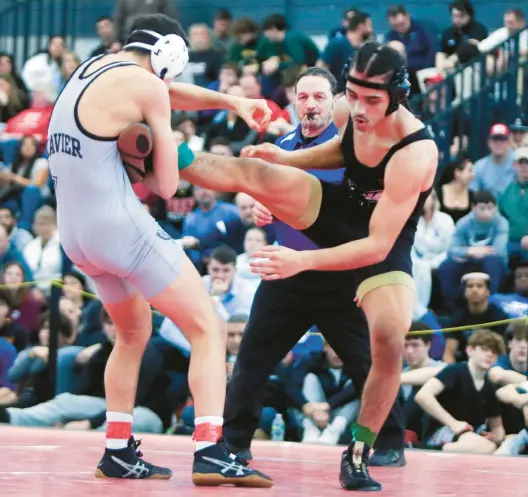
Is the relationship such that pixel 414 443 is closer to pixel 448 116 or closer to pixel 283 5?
pixel 448 116

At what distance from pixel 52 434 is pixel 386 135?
335cm

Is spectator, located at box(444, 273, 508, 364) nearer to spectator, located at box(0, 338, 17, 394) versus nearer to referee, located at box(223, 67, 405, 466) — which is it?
referee, located at box(223, 67, 405, 466)

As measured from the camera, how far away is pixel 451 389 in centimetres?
807

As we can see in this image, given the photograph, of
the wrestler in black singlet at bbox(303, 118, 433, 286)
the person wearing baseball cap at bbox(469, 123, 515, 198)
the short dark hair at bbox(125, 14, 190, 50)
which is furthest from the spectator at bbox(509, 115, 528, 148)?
the short dark hair at bbox(125, 14, 190, 50)

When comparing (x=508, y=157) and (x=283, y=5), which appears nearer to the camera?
(x=508, y=157)

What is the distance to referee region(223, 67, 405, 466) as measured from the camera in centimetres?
673

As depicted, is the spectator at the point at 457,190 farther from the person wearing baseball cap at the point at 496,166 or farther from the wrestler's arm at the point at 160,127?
the wrestler's arm at the point at 160,127

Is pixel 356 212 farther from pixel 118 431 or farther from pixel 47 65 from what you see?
pixel 47 65

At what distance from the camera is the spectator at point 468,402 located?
26.0ft

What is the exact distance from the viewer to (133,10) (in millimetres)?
12891

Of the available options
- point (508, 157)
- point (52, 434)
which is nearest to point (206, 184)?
point (52, 434)

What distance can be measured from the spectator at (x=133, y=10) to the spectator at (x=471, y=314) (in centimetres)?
492

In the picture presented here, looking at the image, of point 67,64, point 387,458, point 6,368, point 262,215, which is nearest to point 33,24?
point 67,64

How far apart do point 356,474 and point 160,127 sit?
5.42 feet
